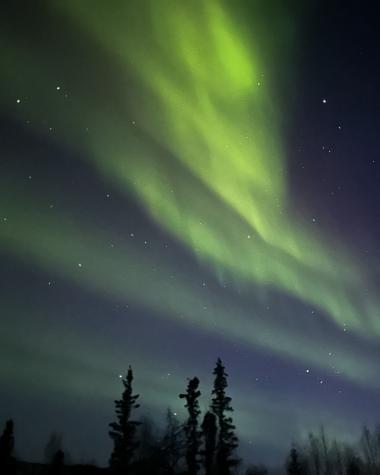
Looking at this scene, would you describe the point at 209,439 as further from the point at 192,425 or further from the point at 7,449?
the point at 7,449

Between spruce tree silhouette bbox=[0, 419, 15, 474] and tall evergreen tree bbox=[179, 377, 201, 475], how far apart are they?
2021 centimetres

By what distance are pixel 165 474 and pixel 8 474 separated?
1665cm

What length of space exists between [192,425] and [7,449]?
71.0ft

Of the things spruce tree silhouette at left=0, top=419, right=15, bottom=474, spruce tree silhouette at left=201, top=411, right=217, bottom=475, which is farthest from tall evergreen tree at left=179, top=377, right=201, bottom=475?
spruce tree silhouette at left=0, top=419, right=15, bottom=474

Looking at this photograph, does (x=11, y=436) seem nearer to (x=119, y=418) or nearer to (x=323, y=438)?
(x=119, y=418)

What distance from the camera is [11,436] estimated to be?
135 ft

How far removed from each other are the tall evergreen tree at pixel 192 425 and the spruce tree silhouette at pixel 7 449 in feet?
66.3

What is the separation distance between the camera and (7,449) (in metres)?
40.8

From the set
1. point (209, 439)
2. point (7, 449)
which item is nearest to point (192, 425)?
point (209, 439)

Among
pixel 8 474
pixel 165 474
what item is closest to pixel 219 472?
pixel 165 474

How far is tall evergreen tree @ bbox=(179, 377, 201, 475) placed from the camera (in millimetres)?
54375

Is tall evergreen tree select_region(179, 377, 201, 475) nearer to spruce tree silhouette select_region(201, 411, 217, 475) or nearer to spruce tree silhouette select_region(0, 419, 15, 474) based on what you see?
spruce tree silhouette select_region(201, 411, 217, 475)

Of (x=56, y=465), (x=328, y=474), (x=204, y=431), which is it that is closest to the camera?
(x=56, y=465)

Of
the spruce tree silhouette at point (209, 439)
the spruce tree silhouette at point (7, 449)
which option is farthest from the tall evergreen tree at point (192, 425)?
the spruce tree silhouette at point (7, 449)
